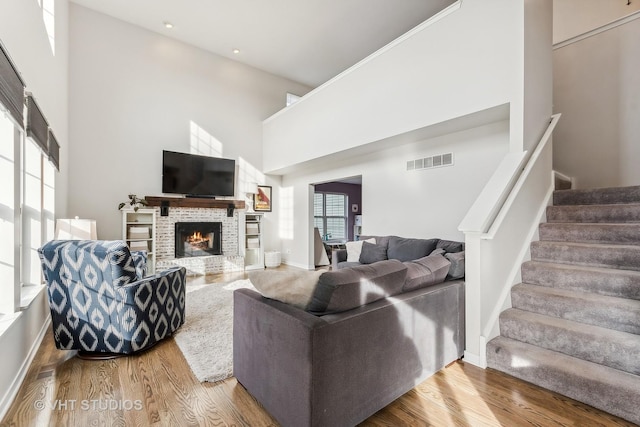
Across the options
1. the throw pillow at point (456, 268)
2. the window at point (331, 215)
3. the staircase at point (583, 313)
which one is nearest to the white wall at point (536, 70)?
the staircase at point (583, 313)

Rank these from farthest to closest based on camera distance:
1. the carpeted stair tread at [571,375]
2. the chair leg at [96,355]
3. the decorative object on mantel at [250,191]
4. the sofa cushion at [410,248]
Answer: the decorative object on mantel at [250,191] < the sofa cushion at [410,248] < the chair leg at [96,355] < the carpeted stair tread at [571,375]

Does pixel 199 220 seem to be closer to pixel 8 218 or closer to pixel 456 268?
pixel 8 218

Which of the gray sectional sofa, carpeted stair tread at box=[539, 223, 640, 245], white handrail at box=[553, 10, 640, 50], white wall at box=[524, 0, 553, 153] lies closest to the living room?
white wall at box=[524, 0, 553, 153]

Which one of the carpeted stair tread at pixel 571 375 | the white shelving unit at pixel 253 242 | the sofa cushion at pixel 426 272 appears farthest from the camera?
the white shelving unit at pixel 253 242

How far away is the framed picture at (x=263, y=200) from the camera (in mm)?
6898

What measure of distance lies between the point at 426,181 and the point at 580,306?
2.49 m

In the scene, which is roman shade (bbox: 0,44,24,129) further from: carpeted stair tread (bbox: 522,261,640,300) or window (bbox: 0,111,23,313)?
carpeted stair tread (bbox: 522,261,640,300)

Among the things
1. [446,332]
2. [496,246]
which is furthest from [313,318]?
[496,246]

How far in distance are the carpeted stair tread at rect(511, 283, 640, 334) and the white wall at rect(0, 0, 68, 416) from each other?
3.69m

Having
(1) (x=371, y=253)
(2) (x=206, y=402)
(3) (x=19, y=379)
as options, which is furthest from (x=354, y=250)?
(3) (x=19, y=379)

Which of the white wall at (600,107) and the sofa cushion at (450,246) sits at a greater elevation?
the white wall at (600,107)

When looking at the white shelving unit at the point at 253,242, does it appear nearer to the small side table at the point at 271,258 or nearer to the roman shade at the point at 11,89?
the small side table at the point at 271,258

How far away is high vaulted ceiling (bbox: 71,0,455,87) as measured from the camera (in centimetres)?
482

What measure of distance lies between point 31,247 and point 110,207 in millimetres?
2666
